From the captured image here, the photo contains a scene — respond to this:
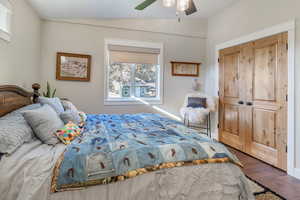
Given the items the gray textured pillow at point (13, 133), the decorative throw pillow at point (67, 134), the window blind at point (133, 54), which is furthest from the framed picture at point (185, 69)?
the gray textured pillow at point (13, 133)

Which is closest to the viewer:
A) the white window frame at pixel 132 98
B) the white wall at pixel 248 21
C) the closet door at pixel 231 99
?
the white wall at pixel 248 21

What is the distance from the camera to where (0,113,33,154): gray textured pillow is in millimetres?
1191

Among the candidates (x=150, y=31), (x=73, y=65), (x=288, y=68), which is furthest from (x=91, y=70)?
(x=288, y=68)

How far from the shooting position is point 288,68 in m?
2.44

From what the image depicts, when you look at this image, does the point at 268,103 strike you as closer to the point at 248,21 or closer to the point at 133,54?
the point at 248,21

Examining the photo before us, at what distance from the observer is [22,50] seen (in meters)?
2.54

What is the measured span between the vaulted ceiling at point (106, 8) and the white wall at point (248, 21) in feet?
0.87

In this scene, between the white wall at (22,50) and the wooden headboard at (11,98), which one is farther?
the white wall at (22,50)

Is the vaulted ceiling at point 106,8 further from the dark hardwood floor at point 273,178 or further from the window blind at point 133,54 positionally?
the dark hardwood floor at point 273,178

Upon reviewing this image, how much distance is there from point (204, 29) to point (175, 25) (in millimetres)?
796

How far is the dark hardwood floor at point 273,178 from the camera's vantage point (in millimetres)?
1979

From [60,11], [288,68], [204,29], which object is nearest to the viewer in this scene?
[288,68]

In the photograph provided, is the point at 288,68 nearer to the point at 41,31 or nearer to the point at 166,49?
the point at 166,49

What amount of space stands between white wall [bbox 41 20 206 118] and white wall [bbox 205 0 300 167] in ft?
1.14
